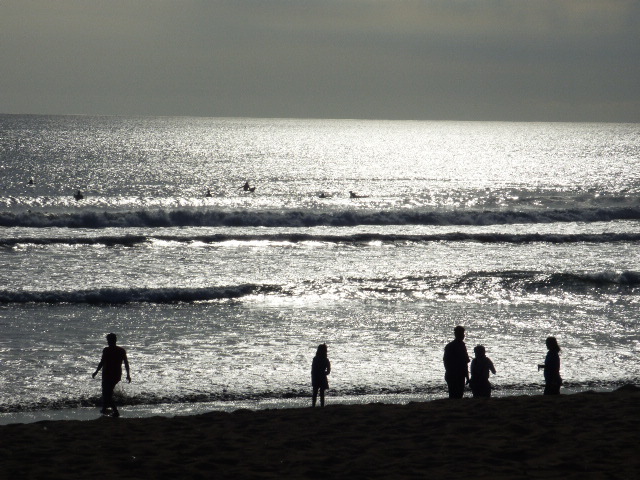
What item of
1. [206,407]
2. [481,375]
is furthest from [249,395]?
[481,375]

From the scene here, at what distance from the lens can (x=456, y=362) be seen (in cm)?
1189

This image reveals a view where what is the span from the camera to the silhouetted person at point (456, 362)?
11781 mm

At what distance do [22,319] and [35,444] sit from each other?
1142 centimetres

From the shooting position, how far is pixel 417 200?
2512 inches

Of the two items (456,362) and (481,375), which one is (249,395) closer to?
(456,362)

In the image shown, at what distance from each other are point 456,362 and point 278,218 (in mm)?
34587

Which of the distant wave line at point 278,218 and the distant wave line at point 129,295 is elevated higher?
the distant wave line at point 278,218

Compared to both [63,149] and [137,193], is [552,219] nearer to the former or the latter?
[137,193]

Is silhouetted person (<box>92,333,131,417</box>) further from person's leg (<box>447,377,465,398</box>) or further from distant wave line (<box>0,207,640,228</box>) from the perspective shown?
distant wave line (<box>0,207,640,228</box>)

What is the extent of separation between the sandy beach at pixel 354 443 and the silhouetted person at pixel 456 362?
0.82 metres

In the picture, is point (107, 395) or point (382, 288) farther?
point (382, 288)

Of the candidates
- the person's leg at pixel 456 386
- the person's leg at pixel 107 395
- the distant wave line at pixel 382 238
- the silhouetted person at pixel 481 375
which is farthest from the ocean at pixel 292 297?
the silhouetted person at pixel 481 375

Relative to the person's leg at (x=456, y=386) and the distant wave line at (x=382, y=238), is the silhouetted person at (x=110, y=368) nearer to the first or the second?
the person's leg at (x=456, y=386)

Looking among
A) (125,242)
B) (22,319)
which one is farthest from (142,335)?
(125,242)
